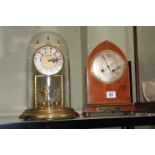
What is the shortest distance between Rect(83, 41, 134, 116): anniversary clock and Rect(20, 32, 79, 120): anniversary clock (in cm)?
9

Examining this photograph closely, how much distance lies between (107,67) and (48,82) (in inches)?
8.8

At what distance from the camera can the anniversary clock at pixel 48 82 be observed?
1019mm

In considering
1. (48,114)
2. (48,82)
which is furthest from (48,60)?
(48,114)

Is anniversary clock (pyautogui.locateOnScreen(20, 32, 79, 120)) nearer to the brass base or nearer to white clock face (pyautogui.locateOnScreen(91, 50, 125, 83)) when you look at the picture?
the brass base

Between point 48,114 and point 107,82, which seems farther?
point 107,82

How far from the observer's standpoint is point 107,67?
1118mm

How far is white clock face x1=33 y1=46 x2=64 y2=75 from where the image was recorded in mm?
1069

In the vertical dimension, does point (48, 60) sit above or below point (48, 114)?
above

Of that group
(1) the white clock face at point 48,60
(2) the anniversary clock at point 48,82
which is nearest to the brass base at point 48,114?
(2) the anniversary clock at point 48,82

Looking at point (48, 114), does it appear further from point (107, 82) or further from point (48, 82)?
point (107, 82)

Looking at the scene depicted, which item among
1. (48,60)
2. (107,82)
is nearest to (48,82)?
(48,60)

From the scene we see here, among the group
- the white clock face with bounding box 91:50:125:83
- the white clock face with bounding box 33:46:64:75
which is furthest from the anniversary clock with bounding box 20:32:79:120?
the white clock face with bounding box 91:50:125:83

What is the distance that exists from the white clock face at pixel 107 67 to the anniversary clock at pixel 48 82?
5.0 inches
